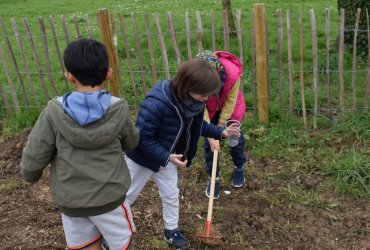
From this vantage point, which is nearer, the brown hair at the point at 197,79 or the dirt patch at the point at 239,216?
the brown hair at the point at 197,79

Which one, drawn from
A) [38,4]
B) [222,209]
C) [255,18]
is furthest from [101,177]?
[38,4]

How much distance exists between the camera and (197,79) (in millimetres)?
2293

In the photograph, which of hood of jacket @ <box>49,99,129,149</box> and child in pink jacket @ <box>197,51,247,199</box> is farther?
child in pink jacket @ <box>197,51,247,199</box>

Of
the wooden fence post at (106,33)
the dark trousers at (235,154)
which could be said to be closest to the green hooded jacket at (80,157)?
the dark trousers at (235,154)

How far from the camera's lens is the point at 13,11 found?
477 inches

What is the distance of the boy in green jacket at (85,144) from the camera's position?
1.88 meters

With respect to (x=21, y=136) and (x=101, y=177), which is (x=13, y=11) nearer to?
(x=21, y=136)

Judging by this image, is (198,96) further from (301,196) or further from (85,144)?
(301,196)

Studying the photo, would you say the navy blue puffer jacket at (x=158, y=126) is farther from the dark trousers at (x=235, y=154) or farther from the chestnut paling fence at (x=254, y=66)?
the chestnut paling fence at (x=254, y=66)

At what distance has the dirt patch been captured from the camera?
3010mm

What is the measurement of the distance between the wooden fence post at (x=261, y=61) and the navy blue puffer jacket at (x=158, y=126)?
5.82ft

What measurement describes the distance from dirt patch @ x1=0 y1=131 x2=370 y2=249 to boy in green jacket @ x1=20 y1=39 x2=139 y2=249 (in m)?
1.04

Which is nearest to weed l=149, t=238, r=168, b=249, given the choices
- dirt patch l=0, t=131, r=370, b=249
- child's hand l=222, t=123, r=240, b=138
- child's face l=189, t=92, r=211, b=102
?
dirt patch l=0, t=131, r=370, b=249

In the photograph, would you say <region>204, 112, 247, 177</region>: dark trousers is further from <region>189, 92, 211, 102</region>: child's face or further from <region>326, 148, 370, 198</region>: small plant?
<region>189, 92, 211, 102</region>: child's face
